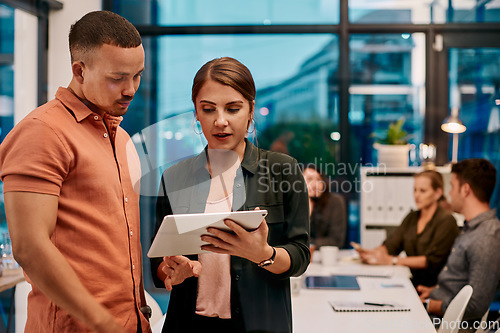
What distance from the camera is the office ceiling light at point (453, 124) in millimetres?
4527

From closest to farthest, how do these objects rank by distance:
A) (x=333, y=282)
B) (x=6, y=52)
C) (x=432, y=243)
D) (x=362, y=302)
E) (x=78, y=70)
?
(x=78, y=70) < (x=362, y=302) < (x=333, y=282) < (x=6, y=52) < (x=432, y=243)

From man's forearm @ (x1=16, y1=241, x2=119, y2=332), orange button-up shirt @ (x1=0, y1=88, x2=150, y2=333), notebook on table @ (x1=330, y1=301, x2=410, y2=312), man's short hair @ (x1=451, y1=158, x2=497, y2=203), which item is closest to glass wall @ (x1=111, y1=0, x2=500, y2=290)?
man's short hair @ (x1=451, y1=158, x2=497, y2=203)

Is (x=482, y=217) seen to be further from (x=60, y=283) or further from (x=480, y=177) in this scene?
(x=60, y=283)

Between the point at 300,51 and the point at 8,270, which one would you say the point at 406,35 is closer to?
the point at 300,51

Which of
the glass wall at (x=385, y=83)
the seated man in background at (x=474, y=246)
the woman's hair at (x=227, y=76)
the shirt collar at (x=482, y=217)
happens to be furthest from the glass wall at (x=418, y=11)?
the woman's hair at (x=227, y=76)

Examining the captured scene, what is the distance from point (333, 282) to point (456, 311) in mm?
583

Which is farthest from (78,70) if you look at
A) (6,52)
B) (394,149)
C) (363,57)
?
(363,57)

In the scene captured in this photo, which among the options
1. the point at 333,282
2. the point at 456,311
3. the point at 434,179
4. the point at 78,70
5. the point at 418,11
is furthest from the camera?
the point at 418,11

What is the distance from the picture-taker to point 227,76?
1.17 meters

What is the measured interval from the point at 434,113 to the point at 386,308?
2962 mm

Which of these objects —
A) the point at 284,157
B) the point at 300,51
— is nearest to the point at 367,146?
the point at 300,51

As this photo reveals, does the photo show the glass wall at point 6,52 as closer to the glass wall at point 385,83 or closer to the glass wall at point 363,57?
the glass wall at point 363,57

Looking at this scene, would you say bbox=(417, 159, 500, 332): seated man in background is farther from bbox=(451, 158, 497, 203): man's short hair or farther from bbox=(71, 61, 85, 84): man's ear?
bbox=(71, 61, 85, 84): man's ear

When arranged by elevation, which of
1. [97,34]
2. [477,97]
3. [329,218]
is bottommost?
[329,218]
